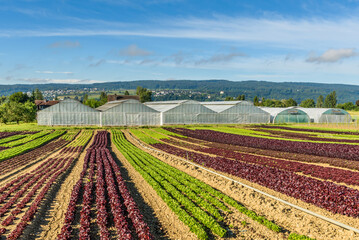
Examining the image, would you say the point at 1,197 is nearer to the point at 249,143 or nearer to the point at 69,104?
the point at 249,143

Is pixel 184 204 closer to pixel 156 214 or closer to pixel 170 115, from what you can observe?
pixel 156 214

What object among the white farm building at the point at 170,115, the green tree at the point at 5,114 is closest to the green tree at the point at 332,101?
the white farm building at the point at 170,115

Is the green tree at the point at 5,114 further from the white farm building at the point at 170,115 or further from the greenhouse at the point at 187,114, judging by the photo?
the greenhouse at the point at 187,114

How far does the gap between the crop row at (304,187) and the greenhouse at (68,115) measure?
168ft

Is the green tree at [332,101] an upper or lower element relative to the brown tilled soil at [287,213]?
upper

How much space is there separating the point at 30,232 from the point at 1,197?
553 cm

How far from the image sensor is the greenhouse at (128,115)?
225 feet

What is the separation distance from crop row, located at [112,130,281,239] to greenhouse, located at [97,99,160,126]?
4779 centimetres

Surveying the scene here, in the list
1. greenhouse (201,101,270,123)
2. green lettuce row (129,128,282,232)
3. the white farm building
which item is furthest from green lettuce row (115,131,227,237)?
greenhouse (201,101,270,123)

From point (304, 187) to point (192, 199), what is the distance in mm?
7070

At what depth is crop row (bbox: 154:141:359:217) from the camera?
46.2 feet

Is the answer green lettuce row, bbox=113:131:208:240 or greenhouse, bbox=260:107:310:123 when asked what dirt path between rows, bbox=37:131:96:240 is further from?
greenhouse, bbox=260:107:310:123

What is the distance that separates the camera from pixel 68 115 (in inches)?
2650

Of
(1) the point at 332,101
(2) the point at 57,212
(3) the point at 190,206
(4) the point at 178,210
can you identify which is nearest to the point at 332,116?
(3) the point at 190,206
